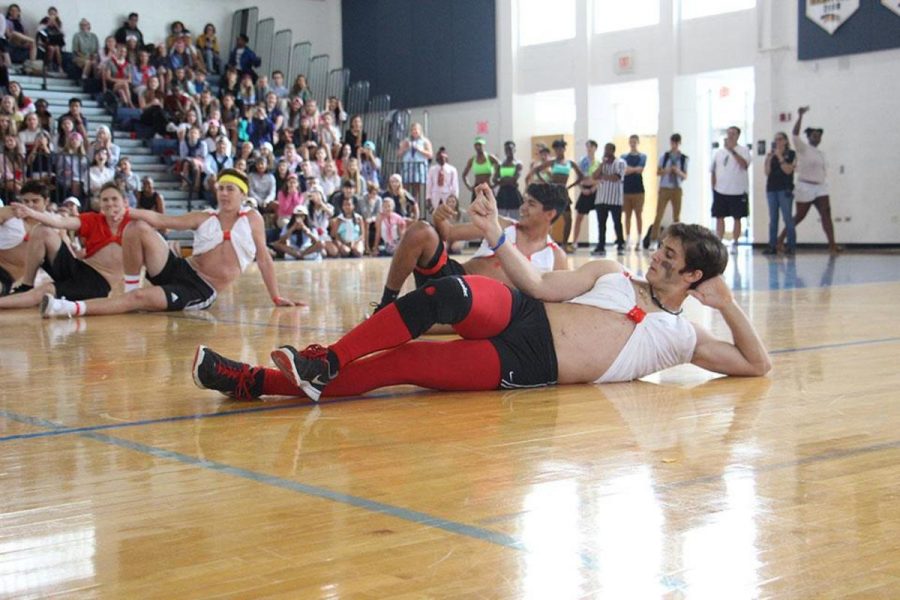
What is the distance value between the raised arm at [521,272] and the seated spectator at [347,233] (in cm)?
1412

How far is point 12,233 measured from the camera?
28.8 feet

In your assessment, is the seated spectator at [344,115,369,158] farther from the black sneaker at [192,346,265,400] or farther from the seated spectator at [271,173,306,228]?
the black sneaker at [192,346,265,400]

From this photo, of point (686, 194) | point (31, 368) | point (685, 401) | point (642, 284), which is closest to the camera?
point (685, 401)

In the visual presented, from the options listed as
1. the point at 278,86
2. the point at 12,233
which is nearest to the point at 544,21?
the point at 278,86

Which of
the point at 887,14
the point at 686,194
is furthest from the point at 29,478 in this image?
the point at 686,194

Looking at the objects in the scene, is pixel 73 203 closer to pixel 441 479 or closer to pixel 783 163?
pixel 783 163

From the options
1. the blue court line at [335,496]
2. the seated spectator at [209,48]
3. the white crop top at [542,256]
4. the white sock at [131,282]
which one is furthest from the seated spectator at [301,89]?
the blue court line at [335,496]

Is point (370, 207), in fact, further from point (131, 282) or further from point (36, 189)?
point (131, 282)

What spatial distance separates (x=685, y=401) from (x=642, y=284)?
51 centimetres

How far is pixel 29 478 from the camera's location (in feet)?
9.16

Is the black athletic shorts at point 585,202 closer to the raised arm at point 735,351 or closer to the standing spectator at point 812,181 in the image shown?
the standing spectator at point 812,181

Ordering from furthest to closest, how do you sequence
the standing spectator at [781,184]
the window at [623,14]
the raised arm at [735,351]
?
the window at [623,14] < the standing spectator at [781,184] < the raised arm at [735,351]

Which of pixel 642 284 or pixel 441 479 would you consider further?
pixel 642 284

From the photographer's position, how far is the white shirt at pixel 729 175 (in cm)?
1756
